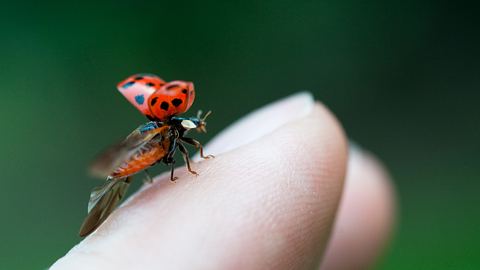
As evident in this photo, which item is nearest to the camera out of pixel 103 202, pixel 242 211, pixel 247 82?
pixel 242 211

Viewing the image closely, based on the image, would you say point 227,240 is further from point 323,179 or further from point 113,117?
point 113,117

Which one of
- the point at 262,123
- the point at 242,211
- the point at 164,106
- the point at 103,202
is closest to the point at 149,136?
the point at 164,106

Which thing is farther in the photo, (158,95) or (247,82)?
(247,82)

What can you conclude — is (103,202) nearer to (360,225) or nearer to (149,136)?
(149,136)

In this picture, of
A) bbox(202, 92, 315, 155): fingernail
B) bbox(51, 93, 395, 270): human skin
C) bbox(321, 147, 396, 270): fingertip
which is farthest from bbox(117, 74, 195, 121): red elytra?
bbox(321, 147, 396, 270): fingertip

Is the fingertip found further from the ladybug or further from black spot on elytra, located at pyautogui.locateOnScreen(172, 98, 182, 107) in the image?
black spot on elytra, located at pyautogui.locateOnScreen(172, 98, 182, 107)

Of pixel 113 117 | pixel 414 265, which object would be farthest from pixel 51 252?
pixel 414 265
